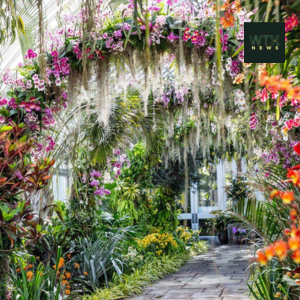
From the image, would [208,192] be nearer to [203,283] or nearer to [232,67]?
[203,283]

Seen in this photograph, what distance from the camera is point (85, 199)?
501 cm

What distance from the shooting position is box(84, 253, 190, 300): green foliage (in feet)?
13.9

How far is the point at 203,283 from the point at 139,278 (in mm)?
864

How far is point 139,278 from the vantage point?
5051 mm

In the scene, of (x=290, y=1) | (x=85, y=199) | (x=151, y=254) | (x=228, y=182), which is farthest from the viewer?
(x=228, y=182)

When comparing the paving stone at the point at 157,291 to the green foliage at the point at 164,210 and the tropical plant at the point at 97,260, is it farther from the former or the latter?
the green foliage at the point at 164,210

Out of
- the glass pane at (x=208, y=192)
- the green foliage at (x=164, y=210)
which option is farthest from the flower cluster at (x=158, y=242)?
the glass pane at (x=208, y=192)

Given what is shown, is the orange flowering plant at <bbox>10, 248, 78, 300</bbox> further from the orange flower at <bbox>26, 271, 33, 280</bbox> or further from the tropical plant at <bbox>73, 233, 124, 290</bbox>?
the tropical plant at <bbox>73, 233, 124, 290</bbox>

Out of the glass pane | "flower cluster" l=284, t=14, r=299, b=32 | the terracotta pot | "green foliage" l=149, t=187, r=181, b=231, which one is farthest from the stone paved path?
the glass pane

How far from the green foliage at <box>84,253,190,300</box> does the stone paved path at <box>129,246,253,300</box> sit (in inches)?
4.0

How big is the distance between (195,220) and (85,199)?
6.76m

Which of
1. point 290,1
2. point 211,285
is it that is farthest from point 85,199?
point 290,1

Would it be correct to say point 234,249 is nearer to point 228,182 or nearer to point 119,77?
point 228,182

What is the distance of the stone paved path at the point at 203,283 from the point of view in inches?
175
